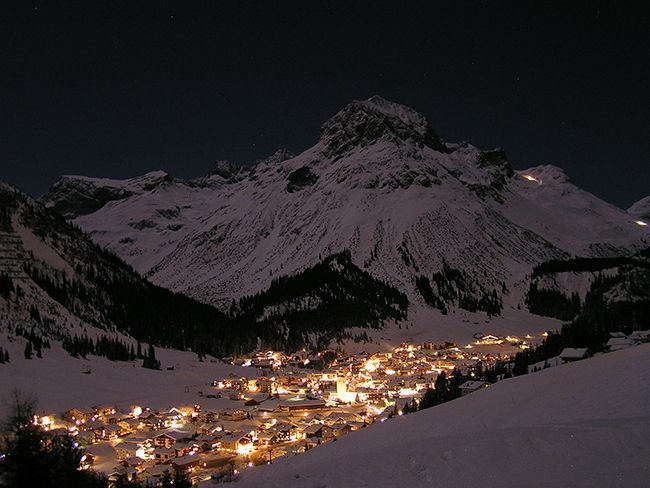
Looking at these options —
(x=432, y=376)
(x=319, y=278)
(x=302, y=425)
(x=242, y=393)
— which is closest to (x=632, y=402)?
(x=302, y=425)

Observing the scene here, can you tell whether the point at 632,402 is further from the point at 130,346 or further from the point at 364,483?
the point at 130,346

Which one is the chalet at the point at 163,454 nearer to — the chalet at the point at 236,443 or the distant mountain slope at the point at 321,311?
the chalet at the point at 236,443

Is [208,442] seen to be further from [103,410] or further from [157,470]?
[103,410]

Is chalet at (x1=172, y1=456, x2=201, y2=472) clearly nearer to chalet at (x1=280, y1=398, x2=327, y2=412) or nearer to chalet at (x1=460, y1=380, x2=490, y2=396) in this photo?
chalet at (x1=460, y1=380, x2=490, y2=396)

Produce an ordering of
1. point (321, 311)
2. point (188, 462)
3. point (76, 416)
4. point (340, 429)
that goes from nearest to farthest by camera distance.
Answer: point (188, 462), point (340, 429), point (76, 416), point (321, 311)

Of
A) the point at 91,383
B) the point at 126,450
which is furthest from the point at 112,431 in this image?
→ the point at 91,383

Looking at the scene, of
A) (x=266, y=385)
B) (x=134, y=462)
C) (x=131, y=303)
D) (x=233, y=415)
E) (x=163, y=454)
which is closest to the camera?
(x=134, y=462)

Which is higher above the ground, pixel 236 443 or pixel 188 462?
pixel 236 443

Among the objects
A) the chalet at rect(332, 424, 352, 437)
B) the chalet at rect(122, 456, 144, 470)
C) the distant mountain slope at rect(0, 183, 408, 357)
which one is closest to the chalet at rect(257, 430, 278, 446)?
the chalet at rect(332, 424, 352, 437)
